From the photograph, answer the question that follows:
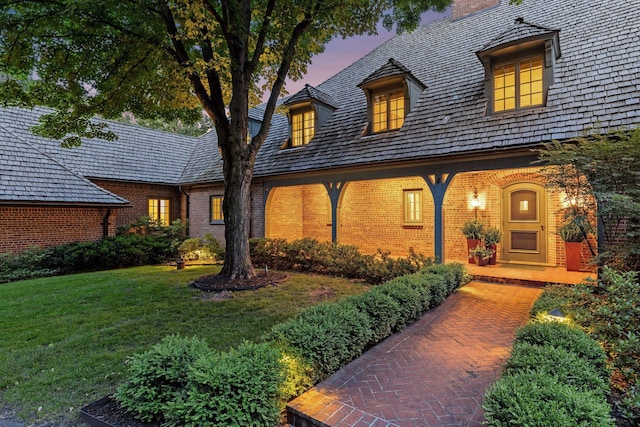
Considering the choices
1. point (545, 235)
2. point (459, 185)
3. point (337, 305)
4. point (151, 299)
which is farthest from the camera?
point (459, 185)

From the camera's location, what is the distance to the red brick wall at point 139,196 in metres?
13.9

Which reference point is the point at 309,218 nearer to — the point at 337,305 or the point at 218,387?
the point at 337,305

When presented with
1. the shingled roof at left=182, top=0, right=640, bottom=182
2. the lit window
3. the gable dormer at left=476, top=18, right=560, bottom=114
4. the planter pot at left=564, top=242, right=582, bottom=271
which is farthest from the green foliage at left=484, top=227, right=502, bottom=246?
the gable dormer at left=476, top=18, right=560, bottom=114

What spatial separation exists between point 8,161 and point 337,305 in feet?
40.6

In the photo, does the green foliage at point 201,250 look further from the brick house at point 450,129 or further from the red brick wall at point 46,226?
the red brick wall at point 46,226

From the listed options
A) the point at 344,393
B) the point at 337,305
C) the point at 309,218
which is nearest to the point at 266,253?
the point at 309,218

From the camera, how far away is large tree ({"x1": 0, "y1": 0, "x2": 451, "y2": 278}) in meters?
6.79

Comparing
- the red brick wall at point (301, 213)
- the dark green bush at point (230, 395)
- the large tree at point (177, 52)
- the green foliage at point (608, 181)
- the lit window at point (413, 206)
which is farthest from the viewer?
the red brick wall at point (301, 213)

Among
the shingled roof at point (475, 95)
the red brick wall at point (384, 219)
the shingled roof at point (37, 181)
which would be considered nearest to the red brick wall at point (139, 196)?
the shingled roof at point (37, 181)

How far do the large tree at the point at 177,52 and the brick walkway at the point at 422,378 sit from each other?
16.0 ft

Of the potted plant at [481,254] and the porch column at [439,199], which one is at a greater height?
the porch column at [439,199]

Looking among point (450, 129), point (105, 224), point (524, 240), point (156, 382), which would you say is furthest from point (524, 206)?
point (105, 224)

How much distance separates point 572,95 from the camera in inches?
281

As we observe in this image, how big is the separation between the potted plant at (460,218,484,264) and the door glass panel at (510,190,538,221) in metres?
1.06
